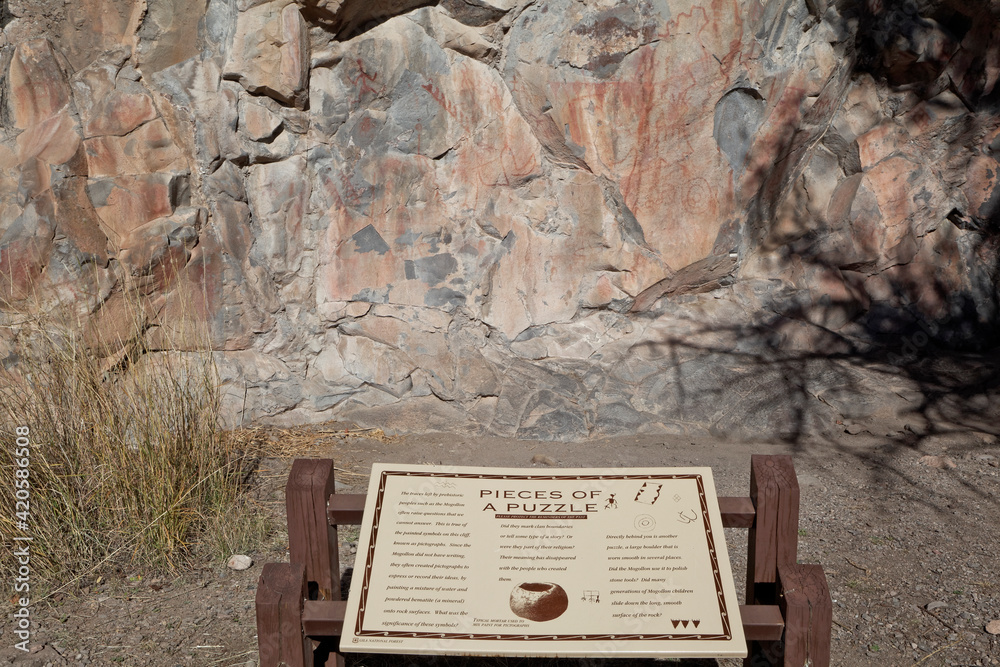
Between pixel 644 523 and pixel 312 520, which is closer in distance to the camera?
pixel 644 523

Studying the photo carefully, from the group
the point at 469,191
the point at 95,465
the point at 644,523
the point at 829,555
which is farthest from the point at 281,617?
the point at 469,191

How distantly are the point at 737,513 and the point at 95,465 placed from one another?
6.11 ft

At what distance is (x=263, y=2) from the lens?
3568 millimetres

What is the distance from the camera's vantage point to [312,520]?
5.68 feet

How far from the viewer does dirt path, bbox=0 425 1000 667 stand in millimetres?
2197

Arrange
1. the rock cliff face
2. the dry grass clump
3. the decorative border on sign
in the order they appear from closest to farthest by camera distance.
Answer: the decorative border on sign → the dry grass clump → the rock cliff face

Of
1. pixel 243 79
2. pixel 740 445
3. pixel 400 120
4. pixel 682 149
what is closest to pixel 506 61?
pixel 400 120

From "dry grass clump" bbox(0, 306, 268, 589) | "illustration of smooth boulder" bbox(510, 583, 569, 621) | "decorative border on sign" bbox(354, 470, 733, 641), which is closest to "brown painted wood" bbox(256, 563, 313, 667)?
"decorative border on sign" bbox(354, 470, 733, 641)

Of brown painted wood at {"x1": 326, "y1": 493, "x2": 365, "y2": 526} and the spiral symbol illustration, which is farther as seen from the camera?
brown painted wood at {"x1": 326, "y1": 493, "x2": 365, "y2": 526}

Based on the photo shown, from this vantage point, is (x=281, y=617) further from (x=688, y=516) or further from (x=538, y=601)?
(x=688, y=516)

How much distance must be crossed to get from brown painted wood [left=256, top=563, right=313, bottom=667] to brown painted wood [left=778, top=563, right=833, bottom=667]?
2.96ft

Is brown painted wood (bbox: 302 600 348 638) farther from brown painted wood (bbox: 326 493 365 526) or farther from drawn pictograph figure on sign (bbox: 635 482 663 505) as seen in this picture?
drawn pictograph figure on sign (bbox: 635 482 663 505)

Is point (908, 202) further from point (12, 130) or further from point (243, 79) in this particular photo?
point (12, 130)

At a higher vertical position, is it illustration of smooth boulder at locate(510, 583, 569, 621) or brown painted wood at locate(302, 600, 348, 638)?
→ illustration of smooth boulder at locate(510, 583, 569, 621)
